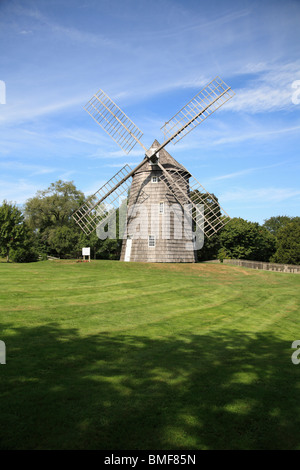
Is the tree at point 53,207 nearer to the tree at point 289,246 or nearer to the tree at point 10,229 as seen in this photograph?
the tree at point 10,229

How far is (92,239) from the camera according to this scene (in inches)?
1827

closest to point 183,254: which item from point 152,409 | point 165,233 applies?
point 165,233

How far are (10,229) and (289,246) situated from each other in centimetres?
3939

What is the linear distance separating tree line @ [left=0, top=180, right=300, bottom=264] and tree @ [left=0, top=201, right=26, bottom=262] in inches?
113

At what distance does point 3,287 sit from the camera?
14.6 meters

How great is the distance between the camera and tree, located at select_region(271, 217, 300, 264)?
46.9 metres

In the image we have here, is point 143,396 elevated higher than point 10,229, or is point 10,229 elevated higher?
point 10,229

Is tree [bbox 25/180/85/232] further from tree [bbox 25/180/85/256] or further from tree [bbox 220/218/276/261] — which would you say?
tree [bbox 220/218/276/261]

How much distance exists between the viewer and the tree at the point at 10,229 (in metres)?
33.9

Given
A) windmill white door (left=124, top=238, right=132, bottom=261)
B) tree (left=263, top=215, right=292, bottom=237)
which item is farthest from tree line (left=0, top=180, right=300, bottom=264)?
tree (left=263, top=215, right=292, bottom=237)

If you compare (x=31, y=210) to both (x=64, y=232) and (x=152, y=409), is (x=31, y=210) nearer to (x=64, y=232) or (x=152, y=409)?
(x=64, y=232)

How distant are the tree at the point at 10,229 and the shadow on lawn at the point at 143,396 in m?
28.7

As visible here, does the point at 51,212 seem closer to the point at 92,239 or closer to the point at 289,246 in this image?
the point at 92,239

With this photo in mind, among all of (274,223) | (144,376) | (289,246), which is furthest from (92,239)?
(274,223)
